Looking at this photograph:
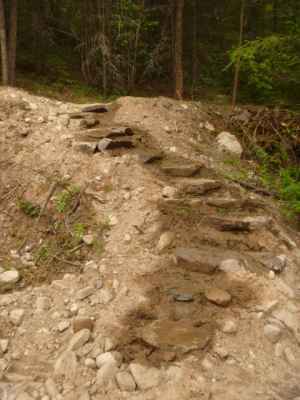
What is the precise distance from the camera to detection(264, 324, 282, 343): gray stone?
3153 millimetres

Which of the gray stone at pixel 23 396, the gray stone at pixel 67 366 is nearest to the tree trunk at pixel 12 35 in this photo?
the gray stone at pixel 67 366

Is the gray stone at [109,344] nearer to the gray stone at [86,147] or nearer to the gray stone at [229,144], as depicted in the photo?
the gray stone at [86,147]

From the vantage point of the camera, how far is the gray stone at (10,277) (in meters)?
3.88

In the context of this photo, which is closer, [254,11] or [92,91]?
[92,91]

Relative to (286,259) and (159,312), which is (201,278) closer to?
(159,312)

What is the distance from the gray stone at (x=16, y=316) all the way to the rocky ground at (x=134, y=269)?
0.07ft

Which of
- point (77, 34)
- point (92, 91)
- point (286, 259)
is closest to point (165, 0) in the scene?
point (77, 34)

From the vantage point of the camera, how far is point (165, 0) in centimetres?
1266

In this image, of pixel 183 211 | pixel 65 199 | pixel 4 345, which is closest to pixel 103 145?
pixel 65 199

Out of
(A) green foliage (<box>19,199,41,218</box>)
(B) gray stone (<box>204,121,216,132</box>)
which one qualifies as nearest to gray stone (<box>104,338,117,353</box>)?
(A) green foliage (<box>19,199,41,218</box>)

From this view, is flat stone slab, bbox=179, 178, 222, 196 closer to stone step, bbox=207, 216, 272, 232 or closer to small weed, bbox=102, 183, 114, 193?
stone step, bbox=207, 216, 272, 232

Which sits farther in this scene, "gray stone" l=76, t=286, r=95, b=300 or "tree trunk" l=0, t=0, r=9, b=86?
"tree trunk" l=0, t=0, r=9, b=86

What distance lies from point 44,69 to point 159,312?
10.8 metres

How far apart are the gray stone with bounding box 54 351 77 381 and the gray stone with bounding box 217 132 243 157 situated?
479 centimetres
